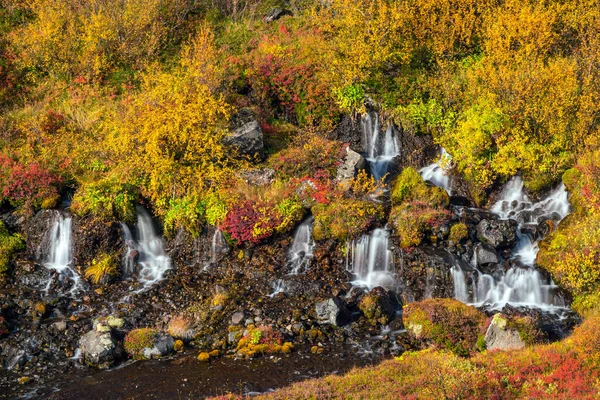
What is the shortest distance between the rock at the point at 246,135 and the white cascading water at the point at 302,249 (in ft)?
19.4

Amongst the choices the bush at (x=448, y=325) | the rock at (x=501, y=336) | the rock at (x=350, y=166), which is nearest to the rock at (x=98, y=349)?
the bush at (x=448, y=325)

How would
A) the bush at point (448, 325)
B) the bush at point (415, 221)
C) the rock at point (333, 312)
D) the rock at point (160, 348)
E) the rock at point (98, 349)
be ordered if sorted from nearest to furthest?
the bush at point (448, 325)
the rock at point (98, 349)
the rock at point (160, 348)
the rock at point (333, 312)
the bush at point (415, 221)

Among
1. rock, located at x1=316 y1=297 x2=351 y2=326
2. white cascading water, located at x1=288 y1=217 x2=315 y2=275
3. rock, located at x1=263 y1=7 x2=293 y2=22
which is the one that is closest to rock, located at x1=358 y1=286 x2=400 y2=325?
rock, located at x1=316 y1=297 x2=351 y2=326

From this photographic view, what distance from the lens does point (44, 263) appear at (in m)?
27.5

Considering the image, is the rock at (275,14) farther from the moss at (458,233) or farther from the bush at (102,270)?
the moss at (458,233)

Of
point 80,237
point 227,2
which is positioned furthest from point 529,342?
point 227,2

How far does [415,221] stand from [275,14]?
2546 centimetres

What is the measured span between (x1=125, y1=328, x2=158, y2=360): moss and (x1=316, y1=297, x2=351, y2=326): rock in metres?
6.95

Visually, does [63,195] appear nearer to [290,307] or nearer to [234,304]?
[234,304]

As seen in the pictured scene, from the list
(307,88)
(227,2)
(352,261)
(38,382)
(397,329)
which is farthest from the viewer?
(227,2)

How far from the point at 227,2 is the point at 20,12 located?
16.2 metres

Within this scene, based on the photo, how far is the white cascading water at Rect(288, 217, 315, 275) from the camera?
88.0 ft

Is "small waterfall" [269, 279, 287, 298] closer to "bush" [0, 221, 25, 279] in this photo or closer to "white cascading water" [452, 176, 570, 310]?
"white cascading water" [452, 176, 570, 310]

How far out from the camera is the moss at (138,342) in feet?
69.7
